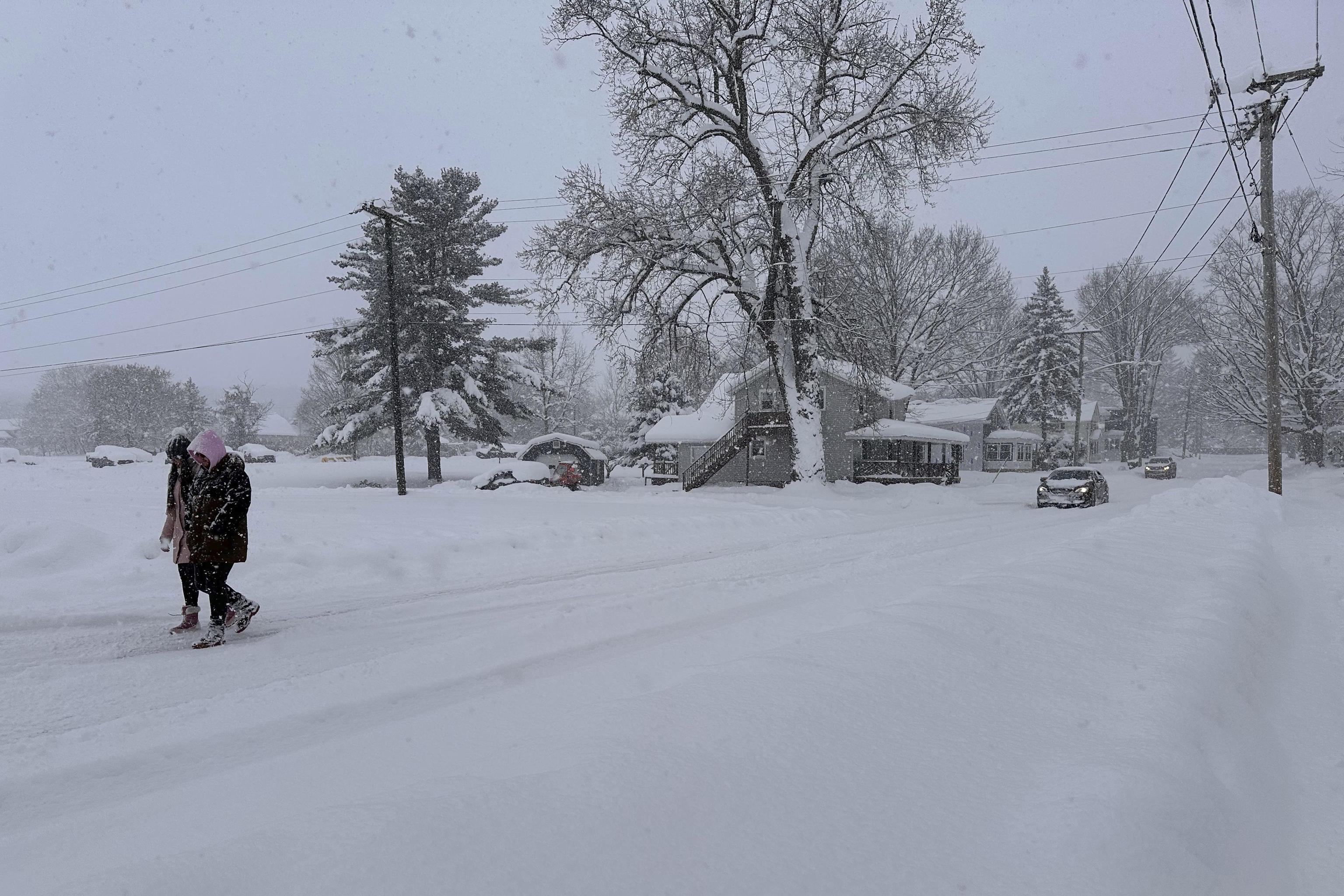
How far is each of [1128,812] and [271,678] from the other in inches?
191

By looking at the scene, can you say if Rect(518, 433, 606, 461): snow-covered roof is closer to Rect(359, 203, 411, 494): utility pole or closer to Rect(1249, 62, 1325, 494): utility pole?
Rect(359, 203, 411, 494): utility pole

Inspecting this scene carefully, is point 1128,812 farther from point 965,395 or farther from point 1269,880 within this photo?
point 965,395

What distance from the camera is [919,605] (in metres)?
4.62

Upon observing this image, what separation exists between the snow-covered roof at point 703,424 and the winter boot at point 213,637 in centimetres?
2891

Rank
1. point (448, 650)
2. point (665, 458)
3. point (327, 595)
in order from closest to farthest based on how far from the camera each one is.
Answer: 1. point (448, 650)
2. point (327, 595)
3. point (665, 458)

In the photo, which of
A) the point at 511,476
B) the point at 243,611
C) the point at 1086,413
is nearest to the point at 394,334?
the point at 511,476

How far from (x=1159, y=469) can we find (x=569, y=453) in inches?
1398

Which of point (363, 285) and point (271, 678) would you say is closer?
point (271, 678)

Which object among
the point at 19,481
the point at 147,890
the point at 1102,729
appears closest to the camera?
the point at 147,890

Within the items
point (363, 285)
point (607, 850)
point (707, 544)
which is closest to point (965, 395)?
point (363, 285)

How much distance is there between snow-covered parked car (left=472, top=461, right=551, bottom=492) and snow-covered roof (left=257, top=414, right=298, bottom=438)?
6012cm

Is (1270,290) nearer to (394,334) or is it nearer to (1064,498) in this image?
(1064,498)

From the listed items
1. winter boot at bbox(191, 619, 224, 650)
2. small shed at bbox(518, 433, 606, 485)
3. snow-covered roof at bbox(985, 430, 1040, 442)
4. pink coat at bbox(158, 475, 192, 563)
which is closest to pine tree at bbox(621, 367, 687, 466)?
small shed at bbox(518, 433, 606, 485)

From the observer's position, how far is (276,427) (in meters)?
81.2
